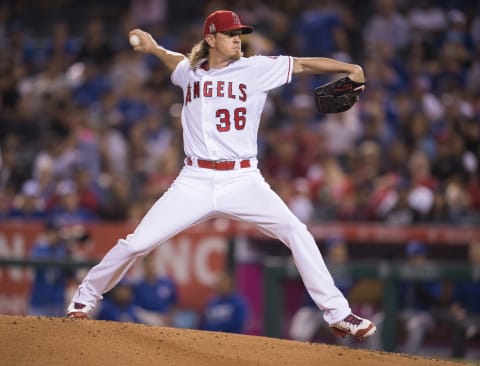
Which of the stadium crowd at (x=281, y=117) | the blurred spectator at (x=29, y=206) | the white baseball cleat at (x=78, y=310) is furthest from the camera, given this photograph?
the blurred spectator at (x=29, y=206)

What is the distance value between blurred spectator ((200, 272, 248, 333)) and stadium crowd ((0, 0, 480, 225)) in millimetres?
1611

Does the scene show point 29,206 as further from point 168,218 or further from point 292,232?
point 292,232

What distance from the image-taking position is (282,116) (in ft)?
41.8

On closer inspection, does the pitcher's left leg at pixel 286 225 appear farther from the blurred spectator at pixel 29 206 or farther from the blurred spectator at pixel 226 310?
the blurred spectator at pixel 29 206

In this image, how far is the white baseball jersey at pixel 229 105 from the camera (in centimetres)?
595

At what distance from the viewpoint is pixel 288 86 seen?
13.0 m

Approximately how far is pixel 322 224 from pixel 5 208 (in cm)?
395

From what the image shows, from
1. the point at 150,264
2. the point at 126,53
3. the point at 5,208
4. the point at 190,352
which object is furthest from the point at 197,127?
the point at 126,53

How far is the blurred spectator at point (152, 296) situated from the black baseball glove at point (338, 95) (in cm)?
431

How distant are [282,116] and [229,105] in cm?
680

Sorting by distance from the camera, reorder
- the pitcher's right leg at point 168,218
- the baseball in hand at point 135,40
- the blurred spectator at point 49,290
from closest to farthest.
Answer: the pitcher's right leg at point 168,218
the baseball in hand at point 135,40
the blurred spectator at point 49,290

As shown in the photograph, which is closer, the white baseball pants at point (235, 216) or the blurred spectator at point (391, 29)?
the white baseball pants at point (235, 216)

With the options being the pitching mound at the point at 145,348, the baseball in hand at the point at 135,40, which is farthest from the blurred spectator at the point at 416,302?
the baseball in hand at the point at 135,40

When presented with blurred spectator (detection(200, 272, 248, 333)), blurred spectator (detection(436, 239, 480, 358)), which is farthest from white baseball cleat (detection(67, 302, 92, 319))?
blurred spectator (detection(436, 239, 480, 358))
